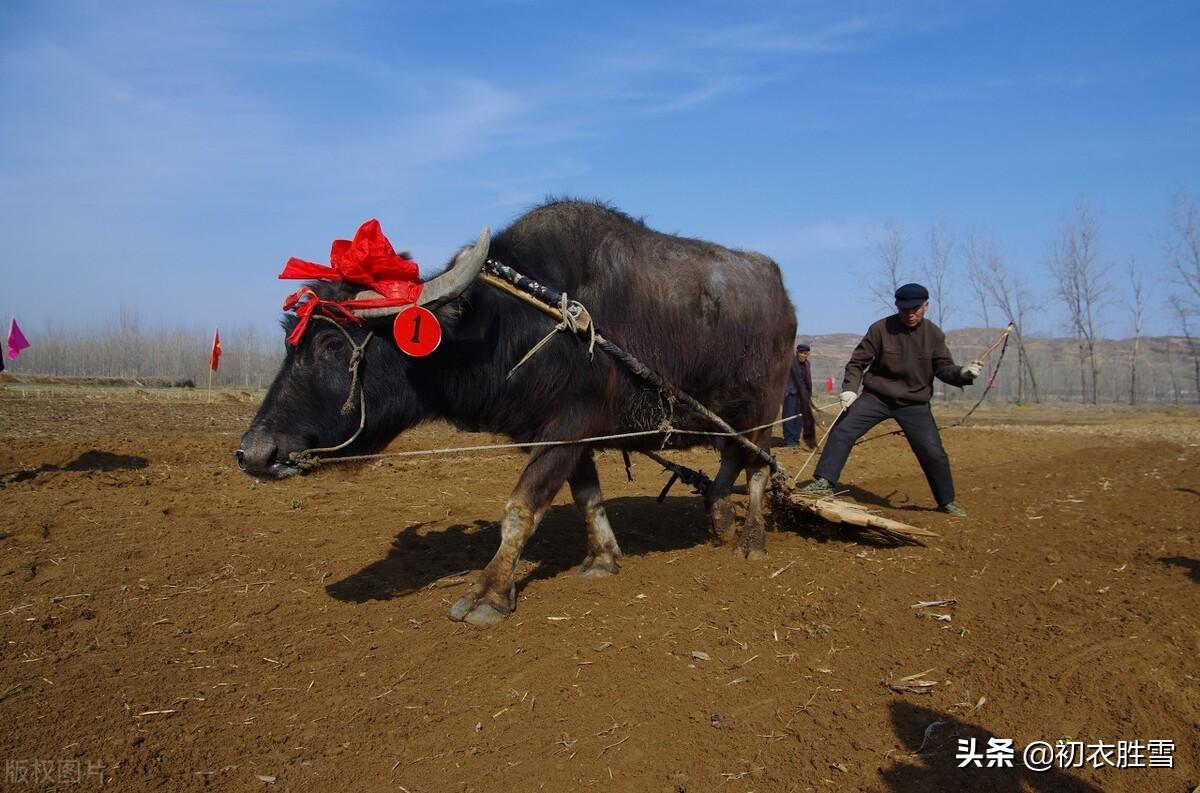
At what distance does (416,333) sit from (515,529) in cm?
128

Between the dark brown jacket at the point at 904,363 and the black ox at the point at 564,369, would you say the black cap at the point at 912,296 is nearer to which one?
the dark brown jacket at the point at 904,363

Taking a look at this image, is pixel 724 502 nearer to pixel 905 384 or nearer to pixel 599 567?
pixel 599 567

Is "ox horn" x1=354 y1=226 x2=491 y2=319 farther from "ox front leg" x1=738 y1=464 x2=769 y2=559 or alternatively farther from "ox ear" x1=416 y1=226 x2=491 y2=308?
"ox front leg" x1=738 y1=464 x2=769 y2=559

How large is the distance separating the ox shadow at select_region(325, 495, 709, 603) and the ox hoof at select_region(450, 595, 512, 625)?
1.93ft

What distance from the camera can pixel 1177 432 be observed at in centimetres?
1578

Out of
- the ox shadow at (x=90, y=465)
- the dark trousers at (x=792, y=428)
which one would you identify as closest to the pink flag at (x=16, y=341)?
the ox shadow at (x=90, y=465)

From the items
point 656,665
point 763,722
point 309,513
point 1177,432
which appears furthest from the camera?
A: point 1177,432

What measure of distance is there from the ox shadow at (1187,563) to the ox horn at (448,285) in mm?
4727

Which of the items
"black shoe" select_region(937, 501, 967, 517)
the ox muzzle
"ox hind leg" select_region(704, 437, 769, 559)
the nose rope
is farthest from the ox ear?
"black shoe" select_region(937, 501, 967, 517)

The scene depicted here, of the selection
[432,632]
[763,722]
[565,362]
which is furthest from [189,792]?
[565,362]

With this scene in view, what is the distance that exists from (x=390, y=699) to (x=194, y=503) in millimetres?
4791

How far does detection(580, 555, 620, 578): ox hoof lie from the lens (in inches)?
202

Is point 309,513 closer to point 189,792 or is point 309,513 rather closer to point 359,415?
point 359,415

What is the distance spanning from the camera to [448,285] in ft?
13.1
